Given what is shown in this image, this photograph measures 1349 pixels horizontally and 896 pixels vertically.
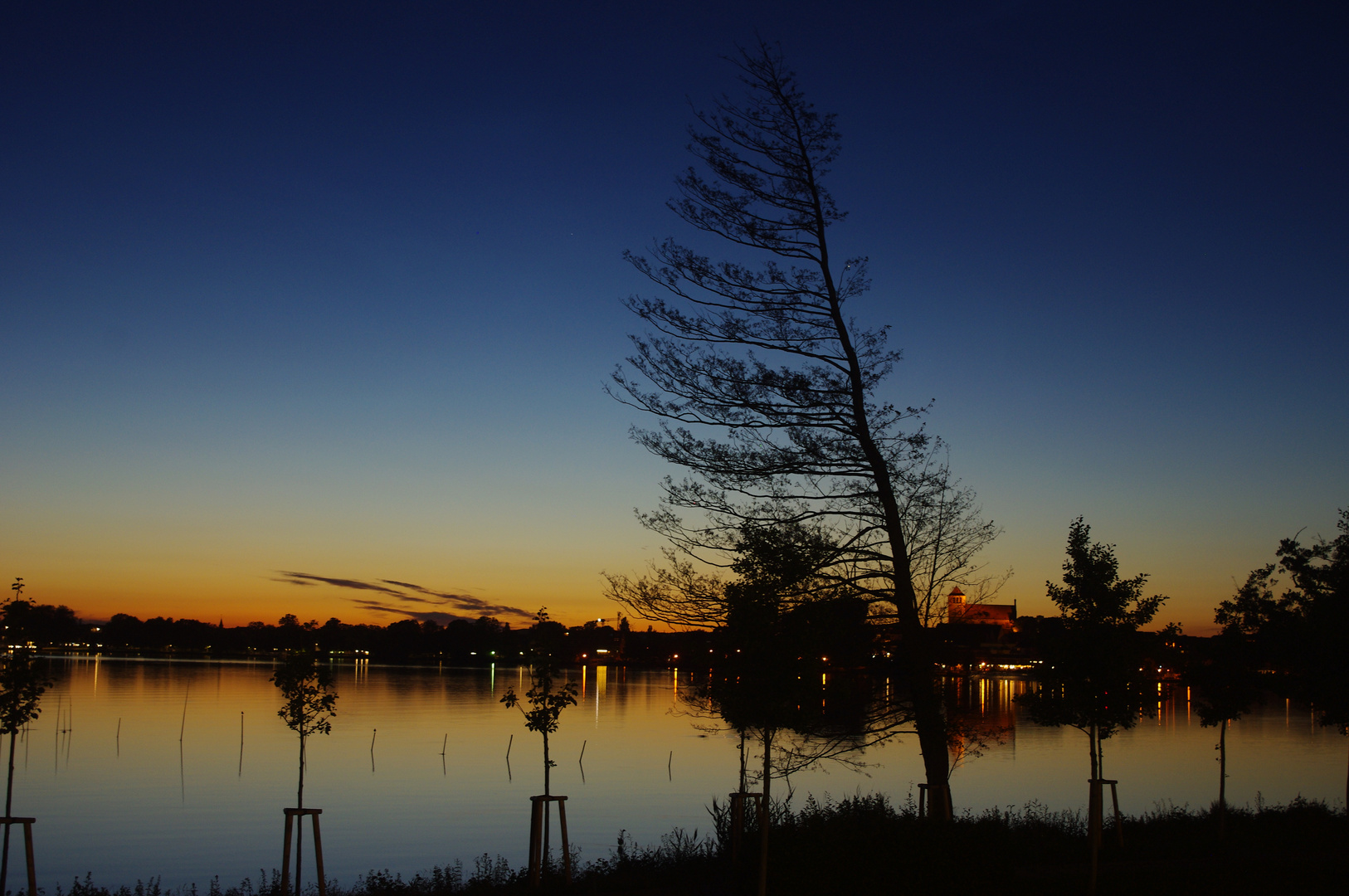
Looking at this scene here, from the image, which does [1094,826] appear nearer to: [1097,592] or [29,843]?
[1097,592]

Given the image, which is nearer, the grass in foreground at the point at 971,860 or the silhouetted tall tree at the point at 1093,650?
the grass in foreground at the point at 971,860

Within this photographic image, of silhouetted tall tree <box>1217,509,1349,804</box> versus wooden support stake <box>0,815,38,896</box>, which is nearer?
wooden support stake <box>0,815,38,896</box>

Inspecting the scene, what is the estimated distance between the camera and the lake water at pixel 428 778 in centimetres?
3141

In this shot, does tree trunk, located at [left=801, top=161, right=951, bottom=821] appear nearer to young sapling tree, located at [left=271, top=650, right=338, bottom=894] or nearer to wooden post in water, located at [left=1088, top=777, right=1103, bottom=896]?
wooden post in water, located at [left=1088, top=777, right=1103, bottom=896]

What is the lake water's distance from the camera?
3141 cm

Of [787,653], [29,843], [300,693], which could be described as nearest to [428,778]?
[300,693]

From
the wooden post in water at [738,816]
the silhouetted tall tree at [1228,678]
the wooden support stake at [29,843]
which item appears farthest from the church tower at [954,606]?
the wooden support stake at [29,843]

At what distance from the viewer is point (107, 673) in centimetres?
15050

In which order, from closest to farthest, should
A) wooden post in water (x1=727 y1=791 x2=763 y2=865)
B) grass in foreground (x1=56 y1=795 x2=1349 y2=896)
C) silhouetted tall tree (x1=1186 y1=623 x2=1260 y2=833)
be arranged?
grass in foreground (x1=56 y1=795 x2=1349 y2=896)
wooden post in water (x1=727 y1=791 x2=763 y2=865)
silhouetted tall tree (x1=1186 y1=623 x2=1260 y2=833)

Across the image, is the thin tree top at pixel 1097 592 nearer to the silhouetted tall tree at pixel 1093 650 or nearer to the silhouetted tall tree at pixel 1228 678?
the silhouetted tall tree at pixel 1093 650

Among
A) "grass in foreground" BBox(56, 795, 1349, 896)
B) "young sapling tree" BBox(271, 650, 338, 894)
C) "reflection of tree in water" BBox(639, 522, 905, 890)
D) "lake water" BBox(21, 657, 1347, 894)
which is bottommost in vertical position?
"lake water" BBox(21, 657, 1347, 894)

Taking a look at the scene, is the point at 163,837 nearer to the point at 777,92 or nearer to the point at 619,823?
the point at 619,823

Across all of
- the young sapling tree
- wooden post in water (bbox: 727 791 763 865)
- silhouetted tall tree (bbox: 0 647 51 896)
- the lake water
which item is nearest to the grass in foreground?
wooden post in water (bbox: 727 791 763 865)

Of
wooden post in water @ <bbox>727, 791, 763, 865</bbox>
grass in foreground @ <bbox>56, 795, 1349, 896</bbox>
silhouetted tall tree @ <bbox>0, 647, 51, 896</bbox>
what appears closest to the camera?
grass in foreground @ <bbox>56, 795, 1349, 896</bbox>
